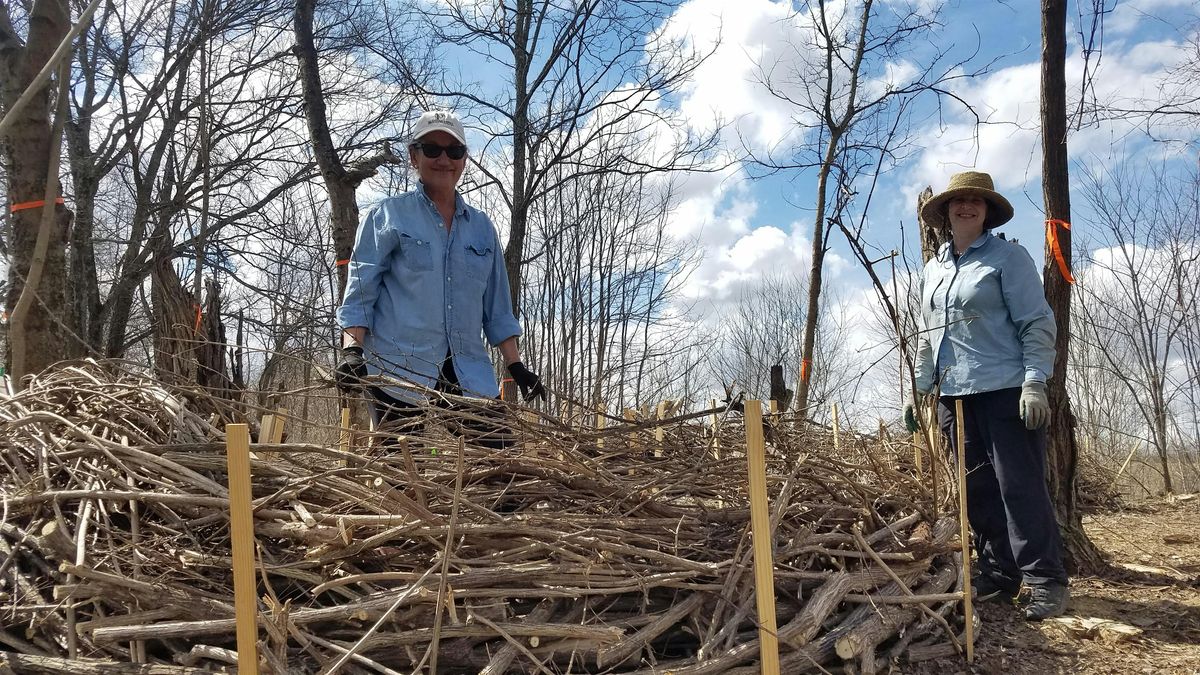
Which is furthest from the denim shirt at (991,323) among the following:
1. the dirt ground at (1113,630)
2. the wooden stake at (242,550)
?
the wooden stake at (242,550)

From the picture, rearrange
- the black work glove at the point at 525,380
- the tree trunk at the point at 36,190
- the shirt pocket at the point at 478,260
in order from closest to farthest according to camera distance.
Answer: the black work glove at the point at 525,380, the shirt pocket at the point at 478,260, the tree trunk at the point at 36,190

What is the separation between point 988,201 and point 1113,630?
68.0 inches

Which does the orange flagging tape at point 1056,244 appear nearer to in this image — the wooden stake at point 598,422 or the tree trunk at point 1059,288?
the tree trunk at point 1059,288

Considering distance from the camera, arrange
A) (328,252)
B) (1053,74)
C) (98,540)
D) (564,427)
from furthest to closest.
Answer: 1. (328,252)
2. (1053,74)
3. (564,427)
4. (98,540)

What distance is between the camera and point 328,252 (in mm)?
10328

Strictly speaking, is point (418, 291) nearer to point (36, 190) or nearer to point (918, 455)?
point (918, 455)

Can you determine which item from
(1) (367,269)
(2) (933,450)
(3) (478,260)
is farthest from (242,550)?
(2) (933,450)

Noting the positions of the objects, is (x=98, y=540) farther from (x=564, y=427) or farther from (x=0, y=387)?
(x=0, y=387)

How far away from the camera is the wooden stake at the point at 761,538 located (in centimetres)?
180

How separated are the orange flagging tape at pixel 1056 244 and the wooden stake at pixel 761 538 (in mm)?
2600

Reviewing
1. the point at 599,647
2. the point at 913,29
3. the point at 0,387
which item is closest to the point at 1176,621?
the point at 599,647

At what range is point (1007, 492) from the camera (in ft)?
8.96

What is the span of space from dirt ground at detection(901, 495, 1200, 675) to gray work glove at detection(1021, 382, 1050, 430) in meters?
0.75

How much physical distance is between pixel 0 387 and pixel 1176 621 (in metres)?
4.84
